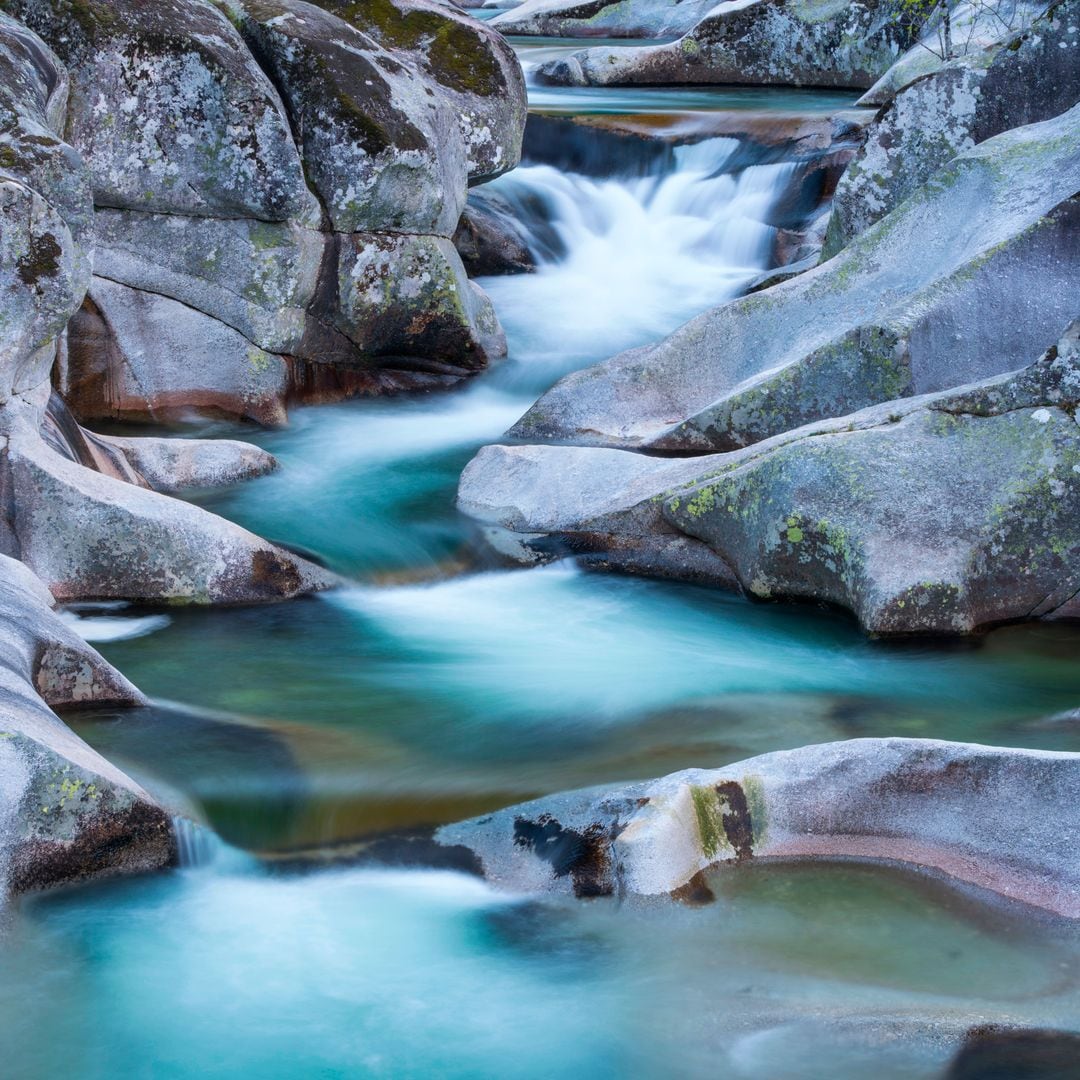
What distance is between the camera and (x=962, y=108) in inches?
372

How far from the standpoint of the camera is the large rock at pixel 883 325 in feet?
24.9

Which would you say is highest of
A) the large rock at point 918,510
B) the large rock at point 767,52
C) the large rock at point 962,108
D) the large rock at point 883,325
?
the large rock at point 767,52

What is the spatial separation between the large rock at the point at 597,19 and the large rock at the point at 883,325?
1460cm

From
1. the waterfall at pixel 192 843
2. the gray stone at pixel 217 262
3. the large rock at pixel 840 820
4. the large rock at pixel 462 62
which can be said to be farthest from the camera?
the large rock at pixel 462 62

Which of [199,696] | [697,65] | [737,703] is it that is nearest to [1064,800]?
[737,703]

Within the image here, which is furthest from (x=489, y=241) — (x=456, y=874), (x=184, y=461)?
(x=456, y=874)

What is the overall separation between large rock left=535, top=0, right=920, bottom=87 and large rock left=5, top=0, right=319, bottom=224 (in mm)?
9344

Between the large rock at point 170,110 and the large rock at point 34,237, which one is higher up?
the large rock at point 170,110

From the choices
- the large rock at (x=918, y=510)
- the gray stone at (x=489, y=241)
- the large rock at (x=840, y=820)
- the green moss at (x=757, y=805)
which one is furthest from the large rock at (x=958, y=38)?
the green moss at (x=757, y=805)

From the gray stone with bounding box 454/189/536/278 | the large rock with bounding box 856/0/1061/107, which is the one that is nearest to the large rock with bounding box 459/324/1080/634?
the gray stone with bounding box 454/189/536/278

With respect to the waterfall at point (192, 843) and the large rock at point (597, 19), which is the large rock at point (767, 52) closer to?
the large rock at point (597, 19)

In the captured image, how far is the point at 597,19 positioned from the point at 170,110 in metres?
15.1

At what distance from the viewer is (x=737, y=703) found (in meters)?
5.70

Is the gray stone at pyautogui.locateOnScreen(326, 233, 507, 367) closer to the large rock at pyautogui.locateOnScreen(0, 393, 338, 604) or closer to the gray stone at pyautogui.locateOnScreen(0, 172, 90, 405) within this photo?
the gray stone at pyautogui.locateOnScreen(0, 172, 90, 405)
